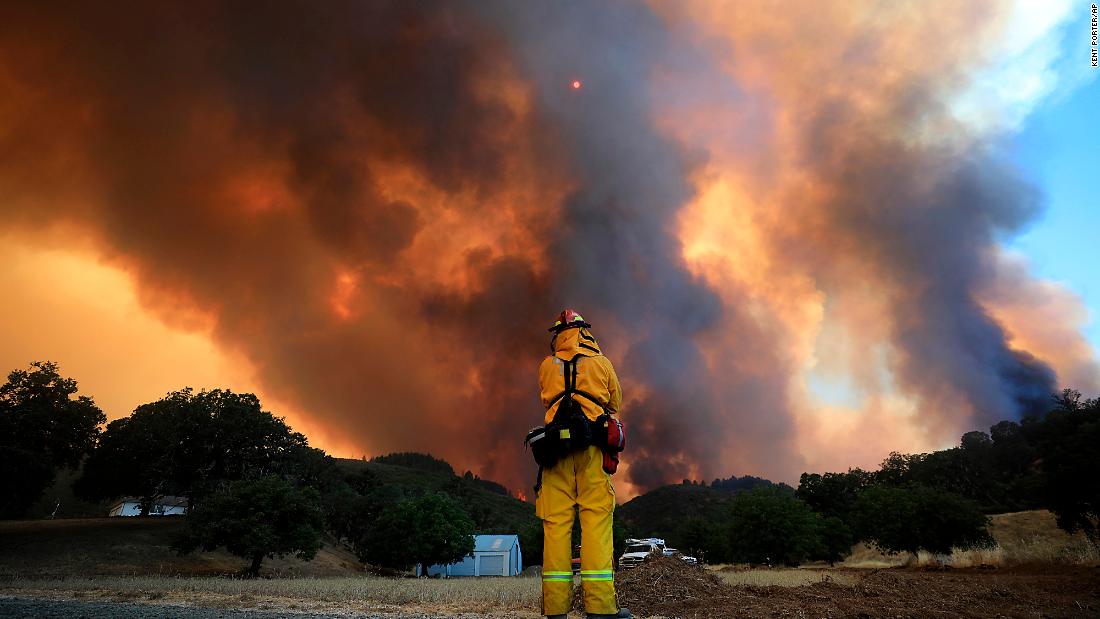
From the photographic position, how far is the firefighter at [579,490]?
18.0 feet

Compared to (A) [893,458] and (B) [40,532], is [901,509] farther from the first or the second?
(A) [893,458]

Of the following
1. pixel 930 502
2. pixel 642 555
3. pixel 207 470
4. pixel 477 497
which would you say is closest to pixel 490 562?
pixel 207 470

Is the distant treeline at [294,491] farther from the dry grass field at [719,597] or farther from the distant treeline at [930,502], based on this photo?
the dry grass field at [719,597]

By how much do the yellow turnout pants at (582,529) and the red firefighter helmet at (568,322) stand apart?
1611 mm

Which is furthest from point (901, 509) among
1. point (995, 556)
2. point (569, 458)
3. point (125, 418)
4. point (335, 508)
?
point (125, 418)

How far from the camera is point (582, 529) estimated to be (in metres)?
5.85

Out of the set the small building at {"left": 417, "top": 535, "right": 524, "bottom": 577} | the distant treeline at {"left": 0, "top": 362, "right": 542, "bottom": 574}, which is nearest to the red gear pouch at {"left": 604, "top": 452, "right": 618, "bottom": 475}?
the distant treeline at {"left": 0, "top": 362, "right": 542, "bottom": 574}

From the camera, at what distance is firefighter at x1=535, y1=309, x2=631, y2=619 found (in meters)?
5.47

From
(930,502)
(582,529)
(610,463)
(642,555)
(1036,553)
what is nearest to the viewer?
(582,529)

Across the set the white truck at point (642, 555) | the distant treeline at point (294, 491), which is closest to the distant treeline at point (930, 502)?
the distant treeline at point (294, 491)

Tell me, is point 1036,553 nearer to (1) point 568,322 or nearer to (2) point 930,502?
(2) point 930,502

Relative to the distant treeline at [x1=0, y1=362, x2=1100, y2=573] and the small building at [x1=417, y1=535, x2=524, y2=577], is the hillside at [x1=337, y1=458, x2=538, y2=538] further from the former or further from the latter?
the distant treeline at [x1=0, y1=362, x2=1100, y2=573]

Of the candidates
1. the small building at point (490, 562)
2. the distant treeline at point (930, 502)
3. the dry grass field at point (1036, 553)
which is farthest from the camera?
the small building at point (490, 562)

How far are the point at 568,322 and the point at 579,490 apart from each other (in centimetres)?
210
